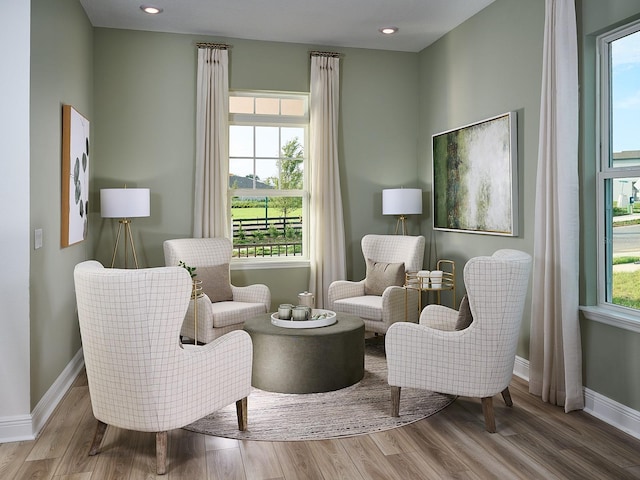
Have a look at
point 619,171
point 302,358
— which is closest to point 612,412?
point 619,171

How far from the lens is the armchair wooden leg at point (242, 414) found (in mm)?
2992

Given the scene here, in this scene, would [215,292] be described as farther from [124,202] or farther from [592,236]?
[592,236]

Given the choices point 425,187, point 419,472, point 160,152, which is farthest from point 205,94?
point 419,472

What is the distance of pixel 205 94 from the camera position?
5.15 meters

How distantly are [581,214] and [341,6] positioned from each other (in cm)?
261

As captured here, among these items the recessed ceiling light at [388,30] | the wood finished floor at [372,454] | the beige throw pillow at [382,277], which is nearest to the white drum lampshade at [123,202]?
the wood finished floor at [372,454]

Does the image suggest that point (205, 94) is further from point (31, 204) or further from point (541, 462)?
point (541, 462)

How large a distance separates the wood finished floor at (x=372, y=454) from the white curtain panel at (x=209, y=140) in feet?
7.84

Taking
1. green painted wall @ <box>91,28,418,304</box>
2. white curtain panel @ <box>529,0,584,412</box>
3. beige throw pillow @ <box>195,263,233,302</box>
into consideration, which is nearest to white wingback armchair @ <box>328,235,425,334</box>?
green painted wall @ <box>91,28,418,304</box>

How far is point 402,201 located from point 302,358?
2270mm

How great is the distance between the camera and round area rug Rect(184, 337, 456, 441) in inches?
118

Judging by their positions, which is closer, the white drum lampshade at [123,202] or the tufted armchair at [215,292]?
the tufted armchair at [215,292]

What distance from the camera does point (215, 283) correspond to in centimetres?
474

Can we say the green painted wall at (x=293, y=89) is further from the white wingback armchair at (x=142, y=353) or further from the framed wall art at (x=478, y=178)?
the white wingback armchair at (x=142, y=353)
